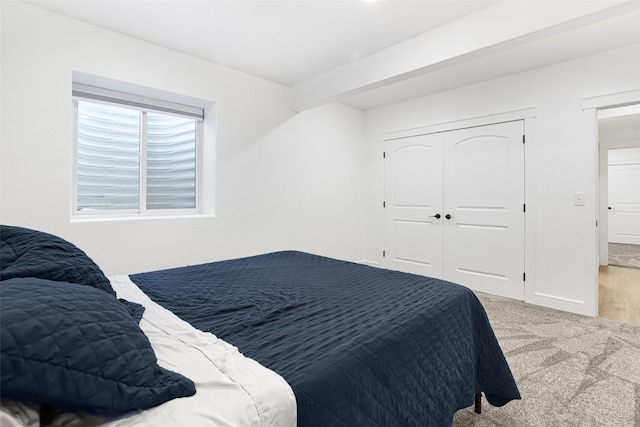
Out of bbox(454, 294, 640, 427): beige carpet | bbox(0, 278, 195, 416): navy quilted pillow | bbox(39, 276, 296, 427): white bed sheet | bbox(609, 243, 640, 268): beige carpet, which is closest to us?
bbox(0, 278, 195, 416): navy quilted pillow

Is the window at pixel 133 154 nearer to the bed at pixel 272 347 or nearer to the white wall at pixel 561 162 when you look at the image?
the bed at pixel 272 347

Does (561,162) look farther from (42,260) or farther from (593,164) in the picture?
(42,260)

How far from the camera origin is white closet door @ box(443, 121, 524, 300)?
361 centimetres

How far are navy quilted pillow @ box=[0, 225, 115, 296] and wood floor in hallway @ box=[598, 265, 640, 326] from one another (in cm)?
405

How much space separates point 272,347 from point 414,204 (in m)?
3.79

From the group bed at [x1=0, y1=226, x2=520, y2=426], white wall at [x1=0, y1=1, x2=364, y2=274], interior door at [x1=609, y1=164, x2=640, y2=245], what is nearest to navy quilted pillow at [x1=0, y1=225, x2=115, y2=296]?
bed at [x1=0, y1=226, x2=520, y2=426]

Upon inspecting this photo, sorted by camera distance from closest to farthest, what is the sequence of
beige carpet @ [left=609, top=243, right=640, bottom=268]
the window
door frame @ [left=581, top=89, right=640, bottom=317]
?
the window → door frame @ [left=581, top=89, right=640, bottom=317] → beige carpet @ [left=609, top=243, right=640, bottom=268]

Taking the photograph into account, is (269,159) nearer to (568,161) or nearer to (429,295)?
(429,295)

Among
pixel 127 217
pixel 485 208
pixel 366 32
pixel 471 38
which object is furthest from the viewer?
pixel 485 208

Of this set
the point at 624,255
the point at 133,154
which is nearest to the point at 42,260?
the point at 133,154

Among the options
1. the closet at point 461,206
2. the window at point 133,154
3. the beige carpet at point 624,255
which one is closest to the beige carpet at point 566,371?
the closet at point 461,206

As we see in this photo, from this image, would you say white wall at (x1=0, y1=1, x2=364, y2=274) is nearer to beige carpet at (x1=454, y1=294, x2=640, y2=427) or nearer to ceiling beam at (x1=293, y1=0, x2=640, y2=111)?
ceiling beam at (x1=293, y1=0, x2=640, y2=111)

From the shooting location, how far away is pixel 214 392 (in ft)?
2.56

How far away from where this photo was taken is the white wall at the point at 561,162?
3.09m
